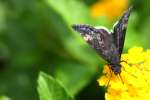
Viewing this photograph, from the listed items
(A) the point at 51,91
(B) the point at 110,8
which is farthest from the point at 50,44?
(A) the point at 51,91

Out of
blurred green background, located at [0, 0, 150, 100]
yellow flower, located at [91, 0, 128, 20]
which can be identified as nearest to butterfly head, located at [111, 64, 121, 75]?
blurred green background, located at [0, 0, 150, 100]

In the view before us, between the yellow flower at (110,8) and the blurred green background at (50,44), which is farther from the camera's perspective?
the yellow flower at (110,8)

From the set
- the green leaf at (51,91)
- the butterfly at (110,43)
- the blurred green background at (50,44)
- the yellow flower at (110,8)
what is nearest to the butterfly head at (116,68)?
the butterfly at (110,43)

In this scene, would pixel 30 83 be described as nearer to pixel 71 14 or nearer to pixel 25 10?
pixel 25 10

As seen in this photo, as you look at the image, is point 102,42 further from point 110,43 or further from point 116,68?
point 116,68

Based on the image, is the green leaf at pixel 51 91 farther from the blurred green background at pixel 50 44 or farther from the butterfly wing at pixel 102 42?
the blurred green background at pixel 50 44

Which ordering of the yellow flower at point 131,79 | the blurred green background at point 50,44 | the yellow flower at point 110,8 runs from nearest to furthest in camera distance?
the yellow flower at point 131,79
the blurred green background at point 50,44
the yellow flower at point 110,8
